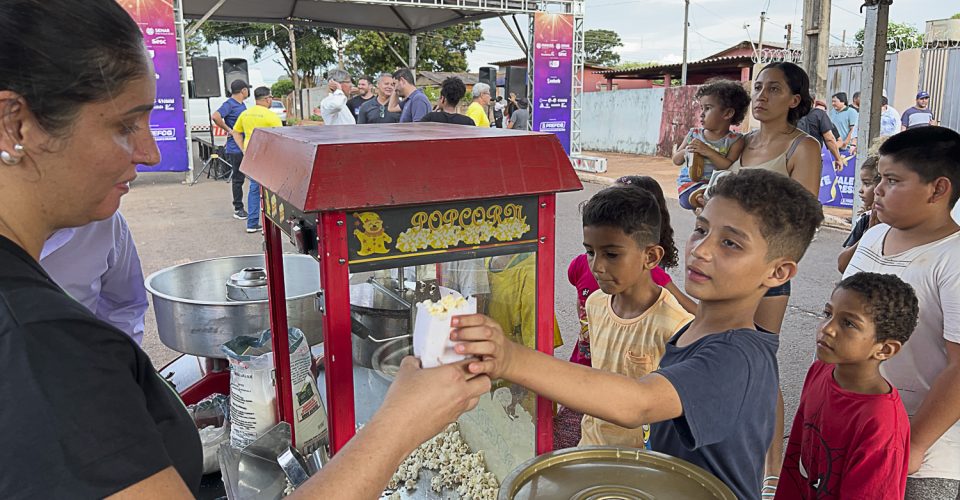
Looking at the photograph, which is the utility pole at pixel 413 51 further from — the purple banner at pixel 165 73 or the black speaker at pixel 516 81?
the purple banner at pixel 165 73

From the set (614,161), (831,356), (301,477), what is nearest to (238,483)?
(301,477)

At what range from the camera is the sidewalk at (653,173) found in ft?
24.5

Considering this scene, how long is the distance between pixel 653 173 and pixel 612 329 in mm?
12073

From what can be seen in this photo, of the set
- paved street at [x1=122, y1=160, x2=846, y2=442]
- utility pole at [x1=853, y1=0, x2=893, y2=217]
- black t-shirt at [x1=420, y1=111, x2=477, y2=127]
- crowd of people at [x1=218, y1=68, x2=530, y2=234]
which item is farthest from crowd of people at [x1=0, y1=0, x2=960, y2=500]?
crowd of people at [x1=218, y1=68, x2=530, y2=234]

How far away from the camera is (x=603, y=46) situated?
55.1 m

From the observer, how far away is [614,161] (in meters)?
16.3

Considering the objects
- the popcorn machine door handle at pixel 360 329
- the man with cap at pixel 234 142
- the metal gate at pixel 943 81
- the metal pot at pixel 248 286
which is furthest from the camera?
the metal gate at pixel 943 81

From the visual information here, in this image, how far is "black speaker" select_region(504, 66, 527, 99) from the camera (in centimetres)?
1388

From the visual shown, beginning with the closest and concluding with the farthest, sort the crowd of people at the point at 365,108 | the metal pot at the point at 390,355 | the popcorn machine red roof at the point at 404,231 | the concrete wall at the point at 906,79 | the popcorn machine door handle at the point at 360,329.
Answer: the popcorn machine red roof at the point at 404,231 < the popcorn machine door handle at the point at 360,329 < the metal pot at the point at 390,355 < the crowd of people at the point at 365,108 < the concrete wall at the point at 906,79

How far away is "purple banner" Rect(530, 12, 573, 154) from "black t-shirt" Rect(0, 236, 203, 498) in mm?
10956

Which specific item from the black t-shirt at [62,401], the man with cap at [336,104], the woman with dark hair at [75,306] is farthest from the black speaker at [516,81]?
the black t-shirt at [62,401]

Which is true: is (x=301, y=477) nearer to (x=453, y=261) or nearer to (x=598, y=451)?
(x=453, y=261)

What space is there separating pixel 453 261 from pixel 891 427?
45.8 inches

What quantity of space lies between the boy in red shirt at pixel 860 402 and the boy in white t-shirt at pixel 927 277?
0.31 ft
